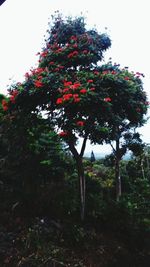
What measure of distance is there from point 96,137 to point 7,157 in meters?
2.55

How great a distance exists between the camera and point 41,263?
4.65 m

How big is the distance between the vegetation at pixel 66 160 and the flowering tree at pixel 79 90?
0.07 ft

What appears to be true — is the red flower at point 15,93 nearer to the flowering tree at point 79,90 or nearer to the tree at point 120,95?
the flowering tree at point 79,90

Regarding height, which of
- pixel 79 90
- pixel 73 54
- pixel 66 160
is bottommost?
pixel 66 160

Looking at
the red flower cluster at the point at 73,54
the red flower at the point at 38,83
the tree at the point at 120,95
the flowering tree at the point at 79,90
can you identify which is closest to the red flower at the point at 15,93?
the flowering tree at the point at 79,90

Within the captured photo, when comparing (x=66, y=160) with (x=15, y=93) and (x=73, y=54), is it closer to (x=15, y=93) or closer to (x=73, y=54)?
(x=15, y=93)

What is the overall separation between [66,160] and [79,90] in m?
2.63

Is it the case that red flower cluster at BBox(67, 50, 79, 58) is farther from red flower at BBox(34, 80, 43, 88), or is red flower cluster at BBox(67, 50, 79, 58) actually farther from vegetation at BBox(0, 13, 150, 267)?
red flower at BBox(34, 80, 43, 88)

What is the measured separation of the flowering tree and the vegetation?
0.9 inches

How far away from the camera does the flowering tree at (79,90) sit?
5.36 m

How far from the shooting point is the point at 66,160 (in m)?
7.27

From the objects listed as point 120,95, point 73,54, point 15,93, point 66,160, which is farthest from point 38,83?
point 66,160

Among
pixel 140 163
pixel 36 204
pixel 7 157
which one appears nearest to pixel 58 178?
pixel 36 204

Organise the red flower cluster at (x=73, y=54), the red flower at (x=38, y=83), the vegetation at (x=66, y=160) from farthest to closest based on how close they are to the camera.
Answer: the red flower cluster at (x=73, y=54) → the red flower at (x=38, y=83) → the vegetation at (x=66, y=160)
